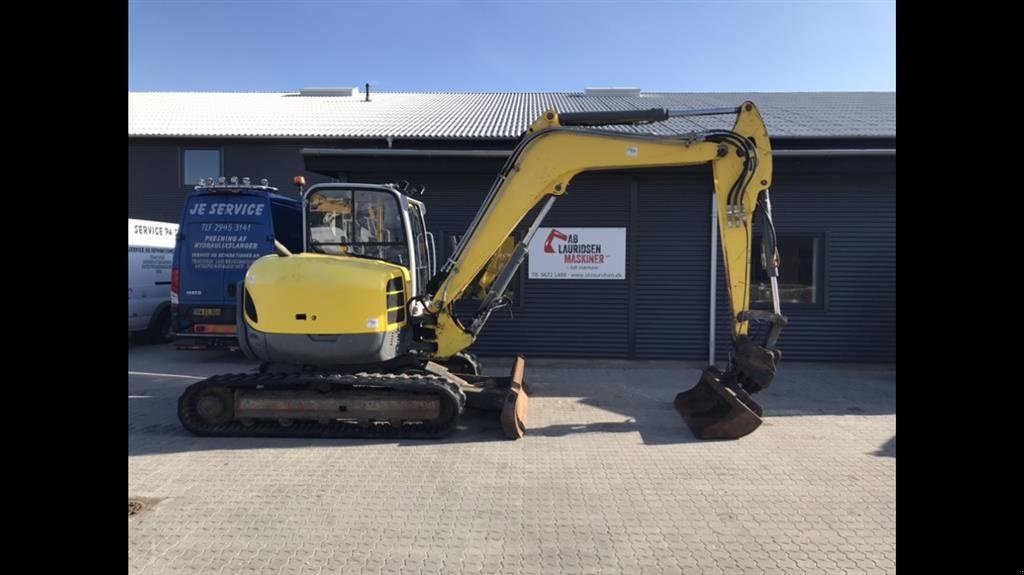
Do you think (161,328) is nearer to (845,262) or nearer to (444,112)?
(444,112)

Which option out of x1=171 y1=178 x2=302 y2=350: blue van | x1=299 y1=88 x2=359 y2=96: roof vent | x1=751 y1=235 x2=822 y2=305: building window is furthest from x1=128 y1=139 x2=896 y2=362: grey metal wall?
x1=299 y1=88 x2=359 y2=96: roof vent

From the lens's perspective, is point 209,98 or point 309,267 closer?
point 309,267

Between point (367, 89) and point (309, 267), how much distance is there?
15519mm

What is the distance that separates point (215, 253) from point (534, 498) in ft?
24.7

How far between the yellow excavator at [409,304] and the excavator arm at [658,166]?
0.04 feet

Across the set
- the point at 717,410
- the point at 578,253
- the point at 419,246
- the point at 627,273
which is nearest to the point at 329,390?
the point at 419,246

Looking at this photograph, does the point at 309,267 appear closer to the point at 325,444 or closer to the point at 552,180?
the point at 325,444

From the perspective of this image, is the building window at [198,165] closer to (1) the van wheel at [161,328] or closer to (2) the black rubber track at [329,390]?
(1) the van wheel at [161,328]

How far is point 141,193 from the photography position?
1431 cm

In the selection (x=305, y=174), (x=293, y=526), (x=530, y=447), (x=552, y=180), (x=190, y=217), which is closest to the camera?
(x=293, y=526)

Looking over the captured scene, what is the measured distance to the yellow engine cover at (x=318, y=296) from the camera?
5.81 m

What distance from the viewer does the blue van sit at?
927 cm

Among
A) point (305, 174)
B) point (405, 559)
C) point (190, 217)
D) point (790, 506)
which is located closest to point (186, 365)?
point (190, 217)

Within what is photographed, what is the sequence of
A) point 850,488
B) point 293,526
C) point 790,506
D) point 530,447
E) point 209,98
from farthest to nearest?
point 209,98 < point 530,447 < point 850,488 < point 790,506 < point 293,526
